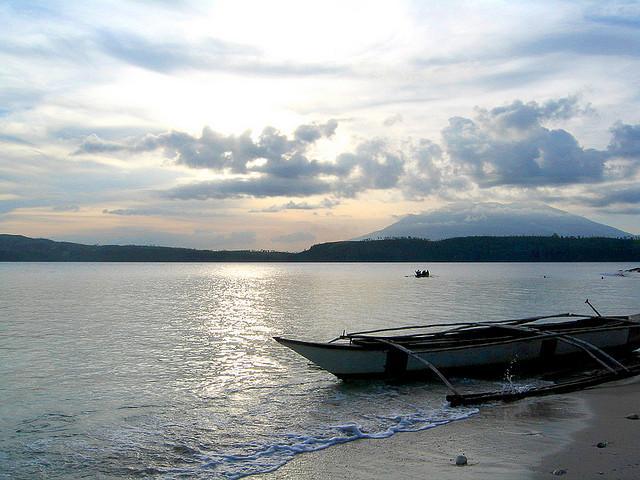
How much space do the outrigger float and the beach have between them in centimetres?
144

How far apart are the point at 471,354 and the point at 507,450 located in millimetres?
6862

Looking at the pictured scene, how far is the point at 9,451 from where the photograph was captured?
1127 cm

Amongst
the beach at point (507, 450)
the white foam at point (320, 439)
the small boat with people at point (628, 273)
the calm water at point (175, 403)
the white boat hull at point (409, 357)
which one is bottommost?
the calm water at point (175, 403)

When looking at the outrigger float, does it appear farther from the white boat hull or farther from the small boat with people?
the small boat with people

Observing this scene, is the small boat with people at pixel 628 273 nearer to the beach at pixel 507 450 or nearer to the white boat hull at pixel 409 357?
the white boat hull at pixel 409 357

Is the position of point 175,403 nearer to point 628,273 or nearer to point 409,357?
point 409,357

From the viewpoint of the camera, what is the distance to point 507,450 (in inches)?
396

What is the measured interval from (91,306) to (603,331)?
40.1m

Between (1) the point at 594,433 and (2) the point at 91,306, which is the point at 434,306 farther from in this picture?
(1) the point at 594,433

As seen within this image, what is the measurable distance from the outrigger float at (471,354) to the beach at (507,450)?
1442mm

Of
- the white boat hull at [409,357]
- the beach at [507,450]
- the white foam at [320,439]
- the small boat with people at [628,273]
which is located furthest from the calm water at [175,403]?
the small boat with people at [628,273]

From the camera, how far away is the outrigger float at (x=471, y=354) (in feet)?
51.2

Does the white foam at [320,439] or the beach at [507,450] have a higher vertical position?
the beach at [507,450]

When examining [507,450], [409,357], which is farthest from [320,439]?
[409,357]
